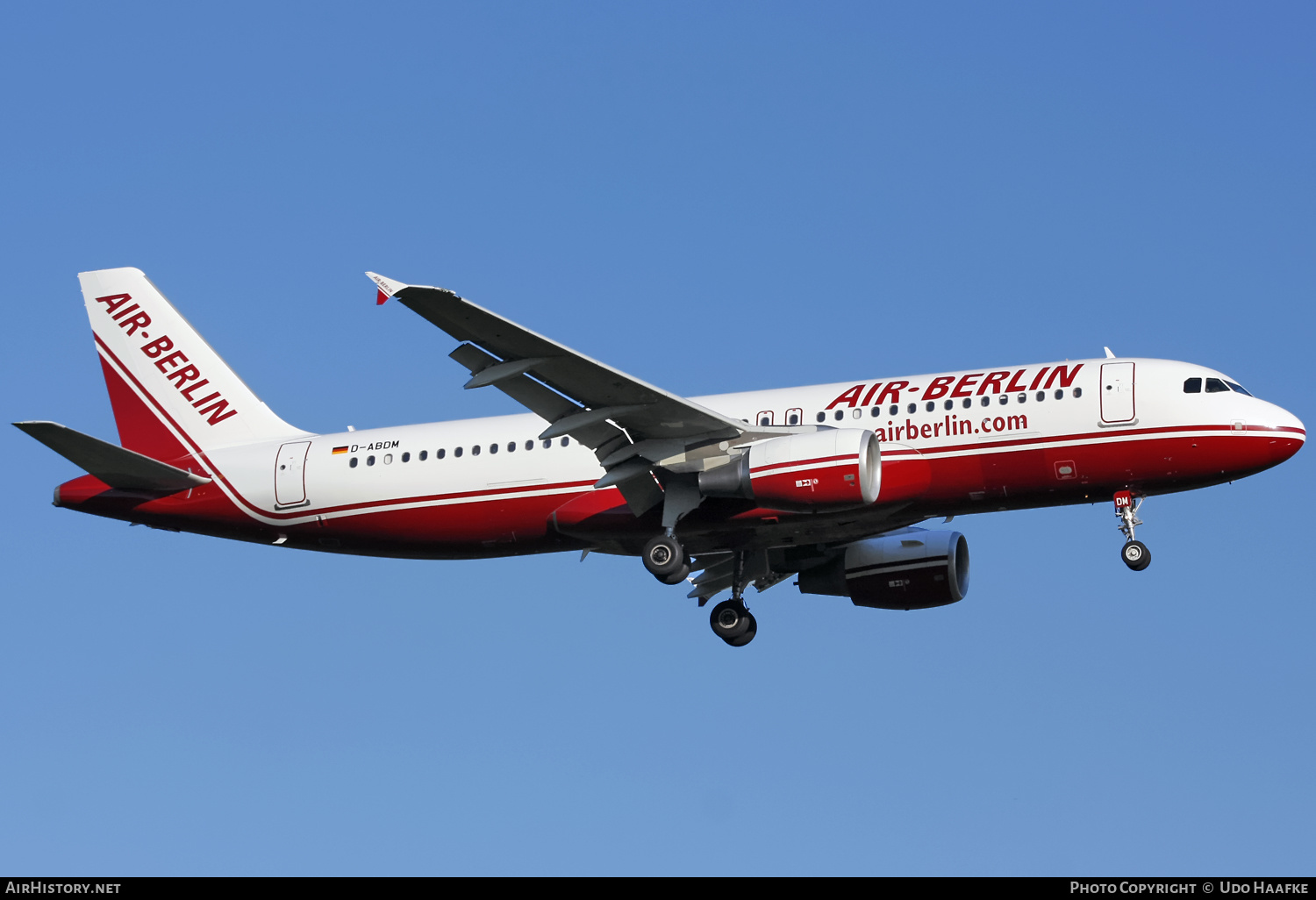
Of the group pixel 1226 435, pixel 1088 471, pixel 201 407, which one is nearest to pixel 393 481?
pixel 201 407

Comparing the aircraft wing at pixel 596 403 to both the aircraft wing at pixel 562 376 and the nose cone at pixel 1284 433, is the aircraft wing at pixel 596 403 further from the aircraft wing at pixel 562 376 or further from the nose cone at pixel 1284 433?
the nose cone at pixel 1284 433

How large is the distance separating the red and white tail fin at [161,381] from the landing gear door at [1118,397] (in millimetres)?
19014

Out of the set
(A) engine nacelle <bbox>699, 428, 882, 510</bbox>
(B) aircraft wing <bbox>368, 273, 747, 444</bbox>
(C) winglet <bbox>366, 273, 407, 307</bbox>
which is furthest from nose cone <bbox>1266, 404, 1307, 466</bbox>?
(C) winglet <bbox>366, 273, 407, 307</bbox>

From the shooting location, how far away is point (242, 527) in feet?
131

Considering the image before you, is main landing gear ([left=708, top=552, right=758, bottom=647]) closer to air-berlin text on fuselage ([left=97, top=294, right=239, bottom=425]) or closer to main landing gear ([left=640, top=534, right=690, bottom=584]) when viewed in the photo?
main landing gear ([left=640, top=534, right=690, bottom=584])

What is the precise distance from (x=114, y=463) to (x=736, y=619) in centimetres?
1460

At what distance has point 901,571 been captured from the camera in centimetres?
4078

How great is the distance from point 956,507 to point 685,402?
6295mm

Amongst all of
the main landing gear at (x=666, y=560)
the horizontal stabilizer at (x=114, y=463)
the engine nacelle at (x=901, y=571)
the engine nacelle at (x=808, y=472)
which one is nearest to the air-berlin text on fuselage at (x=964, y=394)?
the engine nacelle at (x=808, y=472)

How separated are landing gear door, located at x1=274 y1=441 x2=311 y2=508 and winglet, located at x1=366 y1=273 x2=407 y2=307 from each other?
10437 mm
